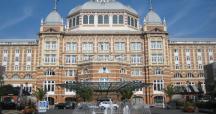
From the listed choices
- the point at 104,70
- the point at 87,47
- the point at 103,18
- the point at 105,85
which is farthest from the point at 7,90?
the point at 103,18

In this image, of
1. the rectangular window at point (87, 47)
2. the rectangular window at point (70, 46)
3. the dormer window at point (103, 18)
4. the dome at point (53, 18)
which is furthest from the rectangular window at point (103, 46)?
the dome at point (53, 18)

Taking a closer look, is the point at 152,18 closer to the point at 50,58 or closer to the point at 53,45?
the point at 53,45

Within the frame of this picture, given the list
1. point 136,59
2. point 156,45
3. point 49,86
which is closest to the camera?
point 49,86

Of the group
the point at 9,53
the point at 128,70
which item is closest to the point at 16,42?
the point at 9,53

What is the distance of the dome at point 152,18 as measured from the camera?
7975 centimetres

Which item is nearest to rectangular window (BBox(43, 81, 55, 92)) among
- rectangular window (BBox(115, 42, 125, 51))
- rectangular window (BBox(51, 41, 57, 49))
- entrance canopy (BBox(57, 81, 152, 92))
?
rectangular window (BBox(51, 41, 57, 49))

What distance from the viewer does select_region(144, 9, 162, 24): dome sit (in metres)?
79.8

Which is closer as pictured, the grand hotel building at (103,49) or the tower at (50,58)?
the grand hotel building at (103,49)

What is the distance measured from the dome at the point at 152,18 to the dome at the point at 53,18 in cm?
2264

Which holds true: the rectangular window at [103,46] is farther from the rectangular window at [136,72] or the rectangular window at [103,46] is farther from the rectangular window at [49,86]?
the rectangular window at [49,86]

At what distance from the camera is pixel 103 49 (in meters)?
78.1

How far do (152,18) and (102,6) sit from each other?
1374 cm

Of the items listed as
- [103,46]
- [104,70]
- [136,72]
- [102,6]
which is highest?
[102,6]

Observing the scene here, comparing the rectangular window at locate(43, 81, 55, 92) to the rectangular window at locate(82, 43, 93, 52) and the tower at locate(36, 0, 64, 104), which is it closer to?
the tower at locate(36, 0, 64, 104)
